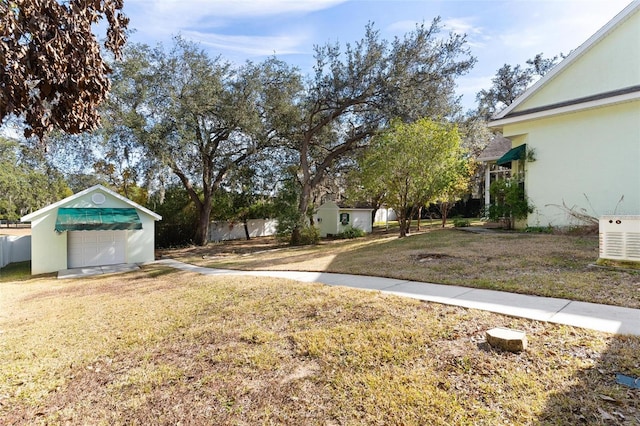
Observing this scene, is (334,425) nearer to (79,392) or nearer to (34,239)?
(79,392)

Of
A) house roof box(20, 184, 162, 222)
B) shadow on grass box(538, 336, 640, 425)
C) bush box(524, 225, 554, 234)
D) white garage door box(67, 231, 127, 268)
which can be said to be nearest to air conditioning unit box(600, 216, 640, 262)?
shadow on grass box(538, 336, 640, 425)

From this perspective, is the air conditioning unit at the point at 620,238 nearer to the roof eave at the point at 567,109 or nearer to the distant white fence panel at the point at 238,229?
the roof eave at the point at 567,109

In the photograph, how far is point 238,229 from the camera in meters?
25.2

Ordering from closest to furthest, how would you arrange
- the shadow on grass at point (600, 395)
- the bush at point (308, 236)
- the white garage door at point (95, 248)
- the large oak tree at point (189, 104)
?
the shadow on grass at point (600, 395) < the large oak tree at point (189, 104) < the white garage door at point (95, 248) < the bush at point (308, 236)

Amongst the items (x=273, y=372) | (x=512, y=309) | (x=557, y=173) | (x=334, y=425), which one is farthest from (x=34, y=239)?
(x=557, y=173)

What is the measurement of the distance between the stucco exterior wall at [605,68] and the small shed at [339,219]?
42.6 ft

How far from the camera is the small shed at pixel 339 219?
2202cm

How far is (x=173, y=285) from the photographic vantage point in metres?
8.77

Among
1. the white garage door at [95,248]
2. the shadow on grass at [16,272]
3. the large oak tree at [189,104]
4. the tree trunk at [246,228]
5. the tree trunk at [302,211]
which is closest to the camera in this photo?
the shadow on grass at [16,272]

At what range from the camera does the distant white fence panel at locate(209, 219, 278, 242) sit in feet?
77.9

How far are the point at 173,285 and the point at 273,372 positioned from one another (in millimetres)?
6212

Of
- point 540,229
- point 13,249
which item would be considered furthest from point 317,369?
point 13,249

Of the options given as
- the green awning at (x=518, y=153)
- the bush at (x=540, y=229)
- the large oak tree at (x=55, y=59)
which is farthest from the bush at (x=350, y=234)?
the large oak tree at (x=55, y=59)

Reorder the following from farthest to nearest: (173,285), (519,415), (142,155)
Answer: (142,155) < (173,285) < (519,415)
